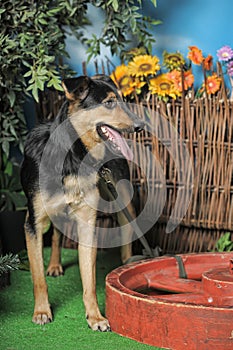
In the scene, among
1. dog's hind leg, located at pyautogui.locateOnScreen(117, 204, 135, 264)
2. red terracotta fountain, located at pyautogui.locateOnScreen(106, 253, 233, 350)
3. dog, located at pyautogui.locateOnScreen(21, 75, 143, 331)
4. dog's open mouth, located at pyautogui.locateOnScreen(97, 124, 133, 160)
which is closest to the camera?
red terracotta fountain, located at pyautogui.locateOnScreen(106, 253, 233, 350)

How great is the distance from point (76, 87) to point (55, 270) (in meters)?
1.32

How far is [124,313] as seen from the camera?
2504 mm

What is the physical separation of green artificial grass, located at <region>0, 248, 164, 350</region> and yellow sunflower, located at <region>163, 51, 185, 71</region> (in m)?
1.29

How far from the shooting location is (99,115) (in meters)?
2.95

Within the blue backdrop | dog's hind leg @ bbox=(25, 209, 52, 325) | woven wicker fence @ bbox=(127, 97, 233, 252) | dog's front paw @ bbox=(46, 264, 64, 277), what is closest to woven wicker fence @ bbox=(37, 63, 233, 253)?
woven wicker fence @ bbox=(127, 97, 233, 252)

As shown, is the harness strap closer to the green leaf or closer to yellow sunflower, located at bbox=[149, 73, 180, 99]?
yellow sunflower, located at bbox=[149, 73, 180, 99]

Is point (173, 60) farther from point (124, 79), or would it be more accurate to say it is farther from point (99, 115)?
point (99, 115)

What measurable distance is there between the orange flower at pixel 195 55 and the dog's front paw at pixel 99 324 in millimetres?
1723

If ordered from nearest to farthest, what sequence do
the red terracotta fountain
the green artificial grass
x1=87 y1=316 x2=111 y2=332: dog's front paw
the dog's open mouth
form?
the red terracotta fountain < the green artificial grass < x1=87 y1=316 x2=111 y2=332: dog's front paw < the dog's open mouth

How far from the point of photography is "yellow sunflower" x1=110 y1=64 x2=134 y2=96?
3.72m

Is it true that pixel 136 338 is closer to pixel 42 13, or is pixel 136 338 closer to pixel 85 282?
pixel 85 282

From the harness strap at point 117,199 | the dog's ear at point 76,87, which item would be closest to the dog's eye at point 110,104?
the dog's ear at point 76,87

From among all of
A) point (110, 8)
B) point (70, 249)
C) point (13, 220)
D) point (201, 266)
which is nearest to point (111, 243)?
point (70, 249)

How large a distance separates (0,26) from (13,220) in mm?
1254
